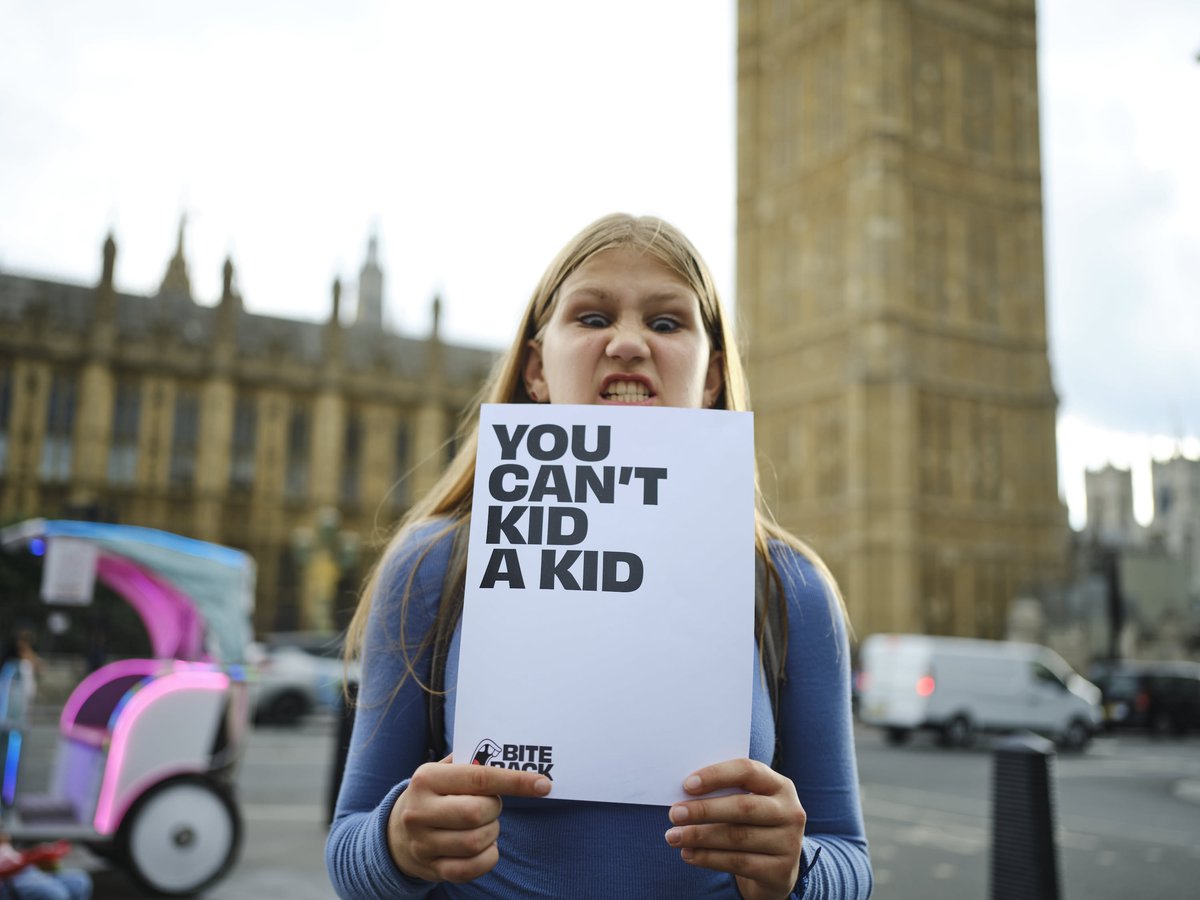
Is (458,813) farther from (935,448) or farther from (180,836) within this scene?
(935,448)

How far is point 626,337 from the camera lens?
4.55ft

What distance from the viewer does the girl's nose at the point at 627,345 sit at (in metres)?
1.38

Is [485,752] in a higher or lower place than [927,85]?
lower

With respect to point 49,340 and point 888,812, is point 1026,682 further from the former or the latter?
point 49,340

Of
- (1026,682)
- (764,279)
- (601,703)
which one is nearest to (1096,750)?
(1026,682)

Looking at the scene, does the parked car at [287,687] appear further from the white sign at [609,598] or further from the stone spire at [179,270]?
the stone spire at [179,270]

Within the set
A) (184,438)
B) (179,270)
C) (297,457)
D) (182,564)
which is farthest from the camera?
(179,270)

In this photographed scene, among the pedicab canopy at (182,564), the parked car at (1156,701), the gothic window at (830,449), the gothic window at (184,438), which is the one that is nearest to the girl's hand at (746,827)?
the pedicab canopy at (182,564)

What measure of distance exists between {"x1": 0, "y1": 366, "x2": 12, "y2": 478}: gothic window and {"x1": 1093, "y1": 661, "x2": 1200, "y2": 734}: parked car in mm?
37393

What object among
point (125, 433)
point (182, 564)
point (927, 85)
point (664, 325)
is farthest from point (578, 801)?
point (125, 433)

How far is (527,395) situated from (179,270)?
54.2 m

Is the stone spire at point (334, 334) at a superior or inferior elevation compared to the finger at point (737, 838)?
superior

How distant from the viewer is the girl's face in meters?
1.40

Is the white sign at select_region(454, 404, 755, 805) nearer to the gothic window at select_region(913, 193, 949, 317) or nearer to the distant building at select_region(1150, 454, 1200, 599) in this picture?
the gothic window at select_region(913, 193, 949, 317)
